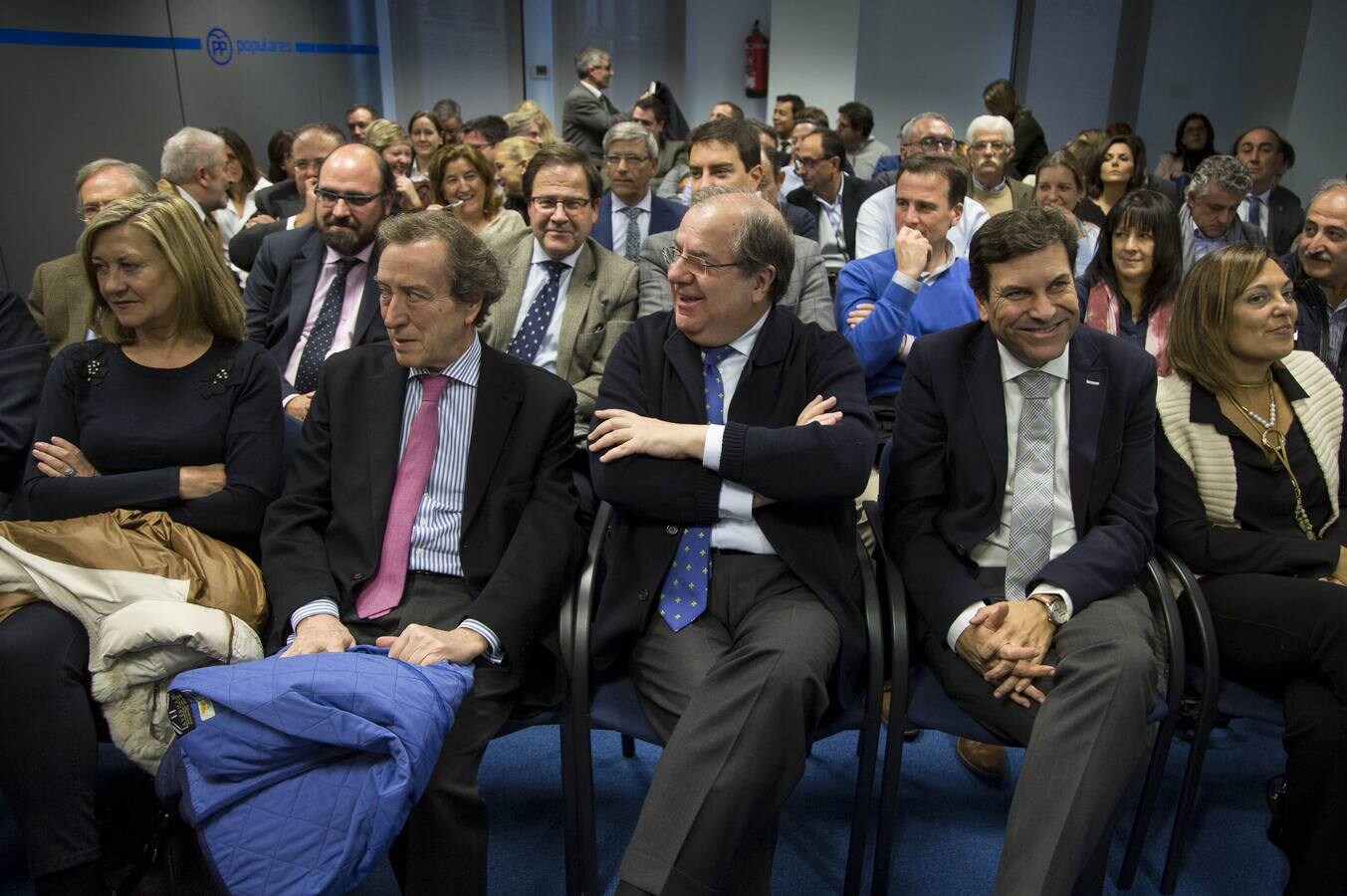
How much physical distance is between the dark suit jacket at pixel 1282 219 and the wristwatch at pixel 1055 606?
4638mm

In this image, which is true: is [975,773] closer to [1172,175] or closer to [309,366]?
[309,366]

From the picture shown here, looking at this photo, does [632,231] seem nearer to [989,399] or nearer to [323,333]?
[323,333]

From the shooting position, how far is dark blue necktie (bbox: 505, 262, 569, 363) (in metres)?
3.07

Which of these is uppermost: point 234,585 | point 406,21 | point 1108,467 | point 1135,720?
point 406,21

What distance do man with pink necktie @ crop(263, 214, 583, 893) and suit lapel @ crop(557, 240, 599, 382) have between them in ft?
2.56

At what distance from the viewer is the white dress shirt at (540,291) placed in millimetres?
3080

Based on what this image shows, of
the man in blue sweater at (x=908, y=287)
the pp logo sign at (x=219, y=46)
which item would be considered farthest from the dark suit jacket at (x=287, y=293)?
the pp logo sign at (x=219, y=46)

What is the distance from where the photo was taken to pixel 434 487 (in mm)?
2145

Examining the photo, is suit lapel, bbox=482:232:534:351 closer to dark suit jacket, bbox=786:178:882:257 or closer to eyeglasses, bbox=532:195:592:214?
eyeglasses, bbox=532:195:592:214

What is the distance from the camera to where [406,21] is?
1001 cm

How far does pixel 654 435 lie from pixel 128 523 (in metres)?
1.17

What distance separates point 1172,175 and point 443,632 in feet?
29.1

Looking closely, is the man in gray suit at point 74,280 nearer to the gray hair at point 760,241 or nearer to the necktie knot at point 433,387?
the necktie knot at point 433,387

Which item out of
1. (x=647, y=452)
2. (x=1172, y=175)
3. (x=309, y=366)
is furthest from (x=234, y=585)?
(x=1172, y=175)
